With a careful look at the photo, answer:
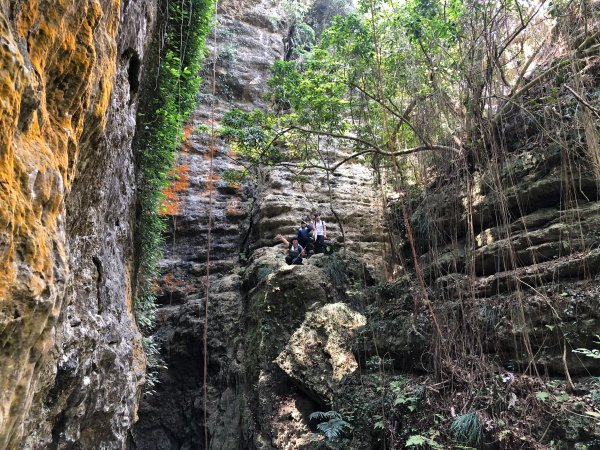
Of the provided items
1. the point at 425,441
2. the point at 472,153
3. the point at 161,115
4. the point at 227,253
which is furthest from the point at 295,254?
the point at 425,441

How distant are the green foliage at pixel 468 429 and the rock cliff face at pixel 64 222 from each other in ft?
10.8

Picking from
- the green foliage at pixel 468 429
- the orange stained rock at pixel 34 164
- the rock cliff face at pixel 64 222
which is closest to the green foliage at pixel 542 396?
the green foliage at pixel 468 429

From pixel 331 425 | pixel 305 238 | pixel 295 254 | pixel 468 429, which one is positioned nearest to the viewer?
pixel 468 429

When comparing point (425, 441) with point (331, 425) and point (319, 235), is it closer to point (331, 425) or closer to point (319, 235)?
point (331, 425)

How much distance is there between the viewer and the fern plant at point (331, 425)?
5.50 metres

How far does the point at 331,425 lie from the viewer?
561cm

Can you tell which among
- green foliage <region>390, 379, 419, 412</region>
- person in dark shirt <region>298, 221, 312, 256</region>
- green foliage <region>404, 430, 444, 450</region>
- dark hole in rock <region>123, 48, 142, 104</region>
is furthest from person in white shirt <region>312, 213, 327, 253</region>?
dark hole in rock <region>123, 48, 142, 104</region>

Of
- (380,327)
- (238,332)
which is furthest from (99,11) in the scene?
(238,332)

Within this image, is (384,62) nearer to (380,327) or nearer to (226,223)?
(380,327)

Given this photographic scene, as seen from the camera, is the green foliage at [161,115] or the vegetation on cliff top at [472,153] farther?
the green foliage at [161,115]

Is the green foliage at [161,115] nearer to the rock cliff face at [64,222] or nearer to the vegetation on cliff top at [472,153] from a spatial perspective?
the vegetation on cliff top at [472,153]

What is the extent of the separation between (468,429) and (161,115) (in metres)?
5.28

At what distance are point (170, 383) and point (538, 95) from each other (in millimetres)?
7343

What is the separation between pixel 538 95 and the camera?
246 inches
